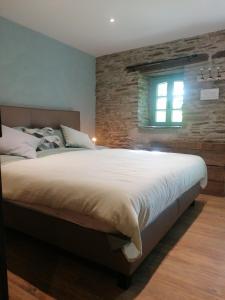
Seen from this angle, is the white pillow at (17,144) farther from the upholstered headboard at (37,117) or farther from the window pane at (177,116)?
the window pane at (177,116)

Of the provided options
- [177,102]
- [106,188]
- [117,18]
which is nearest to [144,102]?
[177,102]

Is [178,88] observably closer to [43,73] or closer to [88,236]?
[43,73]

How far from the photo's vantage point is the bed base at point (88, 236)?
1427 millimetres

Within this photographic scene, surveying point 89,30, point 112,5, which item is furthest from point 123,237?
point 89,30

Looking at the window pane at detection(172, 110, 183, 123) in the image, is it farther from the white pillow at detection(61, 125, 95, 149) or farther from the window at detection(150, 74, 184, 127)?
the white pillow at detection(61, 125, 95, 149)

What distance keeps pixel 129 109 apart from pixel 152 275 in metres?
3.34

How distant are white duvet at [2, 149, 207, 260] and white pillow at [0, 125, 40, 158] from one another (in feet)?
1.15

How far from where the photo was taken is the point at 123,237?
1.35 m

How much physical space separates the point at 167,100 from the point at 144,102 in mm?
452

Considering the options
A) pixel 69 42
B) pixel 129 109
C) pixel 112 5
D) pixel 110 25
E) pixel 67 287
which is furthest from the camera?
pixel 129 109

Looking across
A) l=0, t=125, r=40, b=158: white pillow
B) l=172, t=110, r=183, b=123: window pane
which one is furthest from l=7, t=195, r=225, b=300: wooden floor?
l=172, t=110, r=183, b=123: window pane

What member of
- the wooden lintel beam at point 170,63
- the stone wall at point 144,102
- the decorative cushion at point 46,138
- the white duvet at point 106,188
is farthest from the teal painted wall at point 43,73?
Answer: the white duvet at point 106,188

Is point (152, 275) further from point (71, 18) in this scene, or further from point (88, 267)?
point (71, 18)

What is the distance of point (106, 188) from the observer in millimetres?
1452
